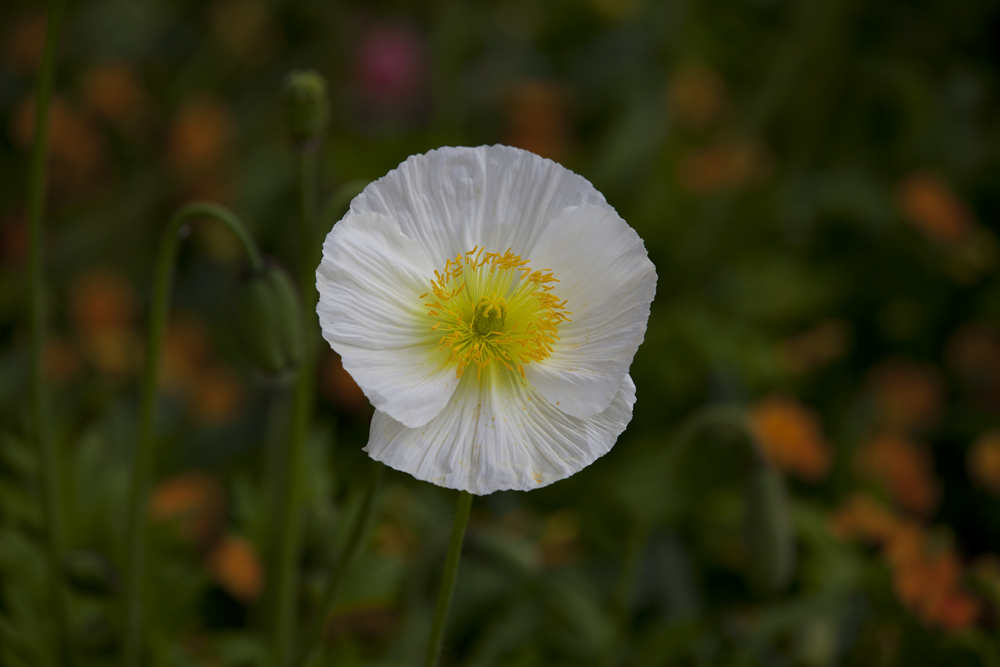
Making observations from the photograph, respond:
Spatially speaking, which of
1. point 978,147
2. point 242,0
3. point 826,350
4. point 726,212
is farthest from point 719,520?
point 242,0

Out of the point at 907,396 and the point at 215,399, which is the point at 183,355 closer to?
the point at 215,399

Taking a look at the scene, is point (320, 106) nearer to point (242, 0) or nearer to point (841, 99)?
point (242, 0)

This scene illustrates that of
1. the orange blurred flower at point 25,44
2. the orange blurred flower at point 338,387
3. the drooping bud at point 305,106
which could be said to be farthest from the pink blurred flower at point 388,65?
the drooping bud at point 305,106

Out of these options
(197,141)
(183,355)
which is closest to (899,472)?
(183,355)

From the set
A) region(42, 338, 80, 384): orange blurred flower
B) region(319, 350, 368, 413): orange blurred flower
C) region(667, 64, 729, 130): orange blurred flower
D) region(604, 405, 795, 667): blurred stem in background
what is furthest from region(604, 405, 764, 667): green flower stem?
region(667, 64, 729, 130): orange blurred flower

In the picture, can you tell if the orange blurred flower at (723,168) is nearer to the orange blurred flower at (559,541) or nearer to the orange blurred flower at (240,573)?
the orange blurred flower at (559,541)

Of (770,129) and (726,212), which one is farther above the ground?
(770,129)

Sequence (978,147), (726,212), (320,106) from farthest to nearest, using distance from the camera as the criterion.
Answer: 1. (978,147)
2. (726,212)
3. (320,106)
